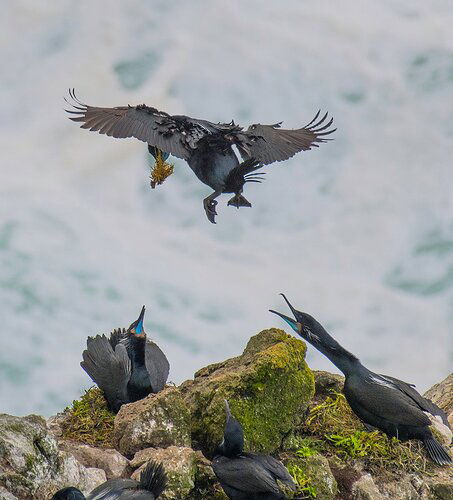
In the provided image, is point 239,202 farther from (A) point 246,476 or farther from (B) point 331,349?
(A) point 246,476

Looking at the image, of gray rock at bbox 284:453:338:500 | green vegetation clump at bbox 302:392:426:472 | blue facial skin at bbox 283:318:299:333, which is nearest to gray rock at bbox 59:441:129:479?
gray rock at bbox 284:453:338:500

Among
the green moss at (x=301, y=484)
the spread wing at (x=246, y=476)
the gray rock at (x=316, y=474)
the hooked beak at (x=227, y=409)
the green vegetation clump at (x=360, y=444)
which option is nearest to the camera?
the spread wing at (x=246, y=476)

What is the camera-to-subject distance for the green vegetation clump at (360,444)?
10008 millimetres

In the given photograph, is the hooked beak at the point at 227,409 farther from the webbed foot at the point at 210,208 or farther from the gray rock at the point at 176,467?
the webbed foot at the point at 210,208

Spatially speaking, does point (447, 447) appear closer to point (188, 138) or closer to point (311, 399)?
point (311, 399)

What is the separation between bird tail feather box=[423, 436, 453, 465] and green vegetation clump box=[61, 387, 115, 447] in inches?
135

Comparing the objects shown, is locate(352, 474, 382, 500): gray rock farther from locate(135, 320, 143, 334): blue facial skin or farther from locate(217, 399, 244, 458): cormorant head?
locate(135, 320, 143, 334): blue facial skin

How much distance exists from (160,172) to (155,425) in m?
3.23

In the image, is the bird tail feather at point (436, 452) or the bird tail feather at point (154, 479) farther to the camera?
the bird tail feather at point (436, 452)

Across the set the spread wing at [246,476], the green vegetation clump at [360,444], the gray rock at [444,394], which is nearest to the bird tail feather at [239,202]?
the green vegetation clump at [360,444]

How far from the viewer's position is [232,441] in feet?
28.3

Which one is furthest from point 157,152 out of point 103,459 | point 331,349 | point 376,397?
point 103,459

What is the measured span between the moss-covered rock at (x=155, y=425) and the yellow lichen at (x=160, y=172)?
2.78m

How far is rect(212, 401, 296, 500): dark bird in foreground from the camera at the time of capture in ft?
27.4
